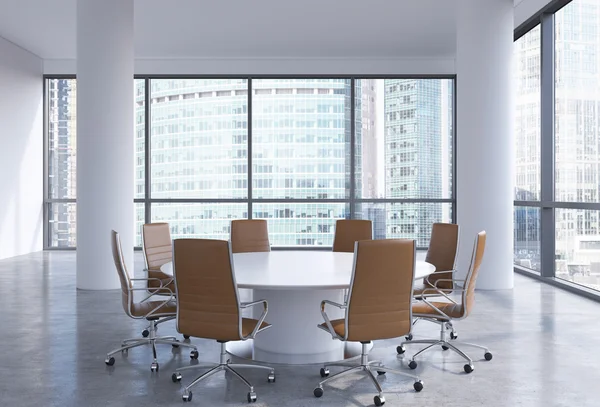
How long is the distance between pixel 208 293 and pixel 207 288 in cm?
3

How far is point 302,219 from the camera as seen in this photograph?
12.8 meters

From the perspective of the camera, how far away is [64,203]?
1295 centimetres

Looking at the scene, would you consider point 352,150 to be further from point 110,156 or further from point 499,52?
point 110,156

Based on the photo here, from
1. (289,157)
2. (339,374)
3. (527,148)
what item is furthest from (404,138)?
(339,374)

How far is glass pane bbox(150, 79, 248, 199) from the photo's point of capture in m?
12.8

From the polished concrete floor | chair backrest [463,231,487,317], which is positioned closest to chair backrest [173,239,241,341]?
the polished concrete floor

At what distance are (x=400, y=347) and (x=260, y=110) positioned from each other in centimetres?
867

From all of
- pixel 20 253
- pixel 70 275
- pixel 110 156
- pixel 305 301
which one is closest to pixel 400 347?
pixel 305 301

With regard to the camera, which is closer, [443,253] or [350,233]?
[443,253]

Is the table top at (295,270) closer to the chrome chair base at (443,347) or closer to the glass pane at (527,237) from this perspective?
the chrome chair base at (443,347)

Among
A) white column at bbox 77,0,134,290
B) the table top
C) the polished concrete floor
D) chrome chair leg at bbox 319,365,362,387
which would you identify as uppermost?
white column at bbox 77,0,134,290

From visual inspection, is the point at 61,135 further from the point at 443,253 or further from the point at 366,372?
the point at 366,372

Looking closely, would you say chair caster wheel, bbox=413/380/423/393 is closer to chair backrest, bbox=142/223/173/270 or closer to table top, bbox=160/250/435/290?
table top, bbox=160/250/435/290

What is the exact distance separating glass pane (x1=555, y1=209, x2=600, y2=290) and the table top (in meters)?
3.44
